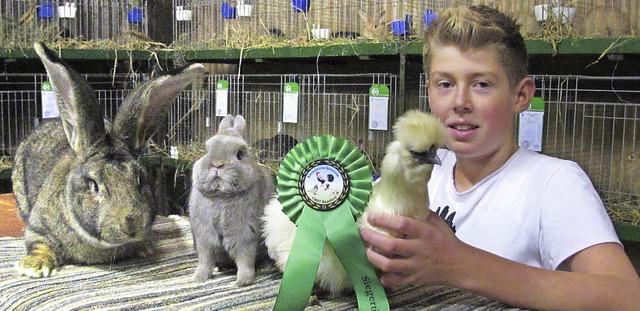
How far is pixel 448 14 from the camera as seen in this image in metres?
1.28

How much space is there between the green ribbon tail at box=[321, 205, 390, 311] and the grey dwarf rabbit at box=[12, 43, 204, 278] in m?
0.43

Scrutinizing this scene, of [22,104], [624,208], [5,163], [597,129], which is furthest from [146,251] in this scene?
[22,104]

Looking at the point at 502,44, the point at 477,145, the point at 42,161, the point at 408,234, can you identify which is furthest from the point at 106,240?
the point at 502,44

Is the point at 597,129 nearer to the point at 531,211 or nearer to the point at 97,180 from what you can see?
the point at 531,211

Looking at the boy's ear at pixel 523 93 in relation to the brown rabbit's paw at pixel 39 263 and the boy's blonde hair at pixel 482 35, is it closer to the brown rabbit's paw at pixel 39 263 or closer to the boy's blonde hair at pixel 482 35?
the boy's blonde hair at pixel 482 35

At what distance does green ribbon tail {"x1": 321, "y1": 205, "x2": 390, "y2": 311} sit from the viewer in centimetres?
89

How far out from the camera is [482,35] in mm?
1214

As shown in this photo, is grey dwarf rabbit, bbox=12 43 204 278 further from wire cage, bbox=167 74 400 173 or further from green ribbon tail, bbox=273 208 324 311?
wire cage, bbox=167 74 400 173

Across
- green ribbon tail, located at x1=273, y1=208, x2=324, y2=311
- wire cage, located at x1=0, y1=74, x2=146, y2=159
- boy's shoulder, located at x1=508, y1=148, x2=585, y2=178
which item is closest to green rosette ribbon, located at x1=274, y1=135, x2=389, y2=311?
green ribbon tail, located at x1=273, y1=208, x2=324, y2=311

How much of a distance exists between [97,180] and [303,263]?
47cm

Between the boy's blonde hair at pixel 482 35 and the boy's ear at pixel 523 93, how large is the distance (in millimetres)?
13

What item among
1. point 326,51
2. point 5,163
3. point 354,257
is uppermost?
point 326,51

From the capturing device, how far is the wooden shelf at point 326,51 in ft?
8.66

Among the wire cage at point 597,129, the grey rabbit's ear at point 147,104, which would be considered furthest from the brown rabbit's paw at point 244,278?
the wire cage at point 597,129
